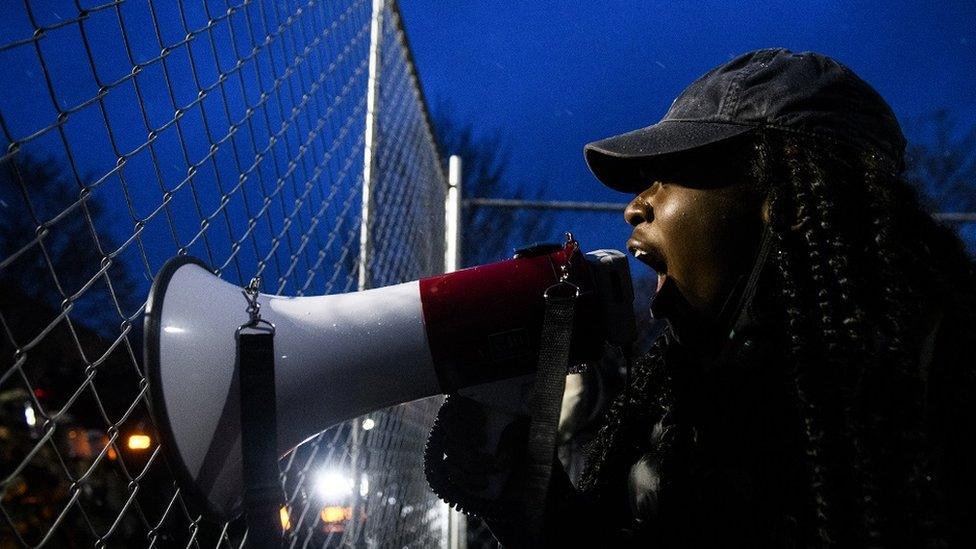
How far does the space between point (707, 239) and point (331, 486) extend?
119cm

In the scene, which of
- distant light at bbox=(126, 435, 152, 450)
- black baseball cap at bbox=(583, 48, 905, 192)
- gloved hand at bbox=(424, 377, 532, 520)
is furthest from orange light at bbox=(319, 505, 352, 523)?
distant light at bbox=(126, 435, 152, 450)

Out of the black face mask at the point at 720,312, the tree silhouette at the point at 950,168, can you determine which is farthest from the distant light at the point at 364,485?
the tree silhouette at the point at 950,168

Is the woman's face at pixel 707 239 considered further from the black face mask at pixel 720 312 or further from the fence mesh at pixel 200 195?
the fence mesh at pixel 200 195

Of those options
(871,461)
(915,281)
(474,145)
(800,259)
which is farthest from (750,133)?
(474,145)

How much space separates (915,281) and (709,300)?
36cm

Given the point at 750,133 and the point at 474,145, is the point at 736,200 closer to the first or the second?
the point at 750,133

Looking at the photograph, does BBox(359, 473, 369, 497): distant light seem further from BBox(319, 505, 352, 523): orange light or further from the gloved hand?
the gloved hand

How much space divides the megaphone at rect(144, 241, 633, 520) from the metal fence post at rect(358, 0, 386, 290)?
828 mm

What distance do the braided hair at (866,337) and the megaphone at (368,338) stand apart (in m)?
0.33

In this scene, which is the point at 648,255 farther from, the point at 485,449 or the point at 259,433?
the point at 259,433

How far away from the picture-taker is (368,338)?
1267 millimetres

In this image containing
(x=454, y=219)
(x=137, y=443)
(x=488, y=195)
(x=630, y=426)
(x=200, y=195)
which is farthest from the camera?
(x=488, y=195)

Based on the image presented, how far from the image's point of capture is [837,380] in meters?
1.19

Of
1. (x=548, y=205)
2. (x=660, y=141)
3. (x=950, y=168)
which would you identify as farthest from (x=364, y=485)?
(x=950, y=168)
